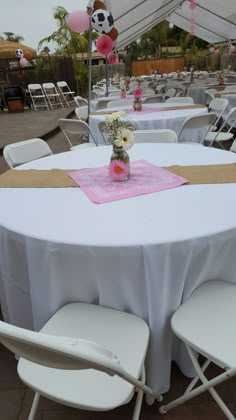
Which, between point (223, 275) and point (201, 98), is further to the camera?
point (201, 98)

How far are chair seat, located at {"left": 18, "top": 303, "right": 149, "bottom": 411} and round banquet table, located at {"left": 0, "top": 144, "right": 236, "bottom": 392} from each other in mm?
64

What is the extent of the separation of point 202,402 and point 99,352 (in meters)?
0.93

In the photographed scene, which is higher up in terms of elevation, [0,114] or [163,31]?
[163,31]

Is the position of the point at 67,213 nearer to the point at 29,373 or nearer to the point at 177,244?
the point at 177,244

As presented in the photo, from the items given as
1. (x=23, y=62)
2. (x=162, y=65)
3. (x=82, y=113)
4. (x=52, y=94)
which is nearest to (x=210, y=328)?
(x=82, y=113)

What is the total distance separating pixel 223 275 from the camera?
1367 millimetres

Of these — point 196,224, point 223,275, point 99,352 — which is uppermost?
point 196,224

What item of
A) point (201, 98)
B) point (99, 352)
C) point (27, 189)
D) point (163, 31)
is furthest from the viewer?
point (163, 31)

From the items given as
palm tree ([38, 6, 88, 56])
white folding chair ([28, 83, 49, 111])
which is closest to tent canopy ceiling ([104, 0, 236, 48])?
white folding chair ([28, 83, 49, 111])

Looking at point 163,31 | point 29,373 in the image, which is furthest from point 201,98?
point 163,31

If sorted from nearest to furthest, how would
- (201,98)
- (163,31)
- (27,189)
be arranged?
(27,189)
(201,98)
(163,31)

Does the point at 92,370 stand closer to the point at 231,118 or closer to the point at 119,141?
the point at 119,141

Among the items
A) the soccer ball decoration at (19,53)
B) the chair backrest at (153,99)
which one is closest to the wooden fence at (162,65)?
the soccer ball decoration at (19,53)

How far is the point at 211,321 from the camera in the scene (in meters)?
1.18
